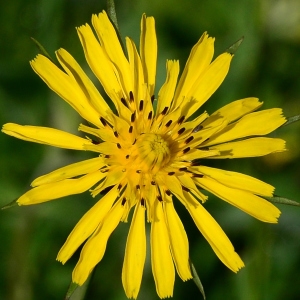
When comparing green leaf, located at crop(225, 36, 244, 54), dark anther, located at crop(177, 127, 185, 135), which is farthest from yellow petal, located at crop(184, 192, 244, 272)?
green leaf, located at crop(225, 36, 244, 54)

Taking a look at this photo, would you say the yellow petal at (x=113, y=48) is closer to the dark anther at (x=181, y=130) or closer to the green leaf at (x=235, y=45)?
the dark anther at (x=181, y=130)

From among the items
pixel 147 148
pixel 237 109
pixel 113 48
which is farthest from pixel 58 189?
pixel 237 109

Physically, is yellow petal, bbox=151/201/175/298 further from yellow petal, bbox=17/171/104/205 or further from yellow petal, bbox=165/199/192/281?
yellow petal, bbox=17/171/104/205

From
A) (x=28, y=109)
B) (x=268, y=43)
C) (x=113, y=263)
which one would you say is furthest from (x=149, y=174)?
(x=268, y=43)

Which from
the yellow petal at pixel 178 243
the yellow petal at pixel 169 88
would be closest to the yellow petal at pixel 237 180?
the yellow petal at pixel 178 243

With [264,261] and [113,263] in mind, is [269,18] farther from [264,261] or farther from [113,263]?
[113,263]
